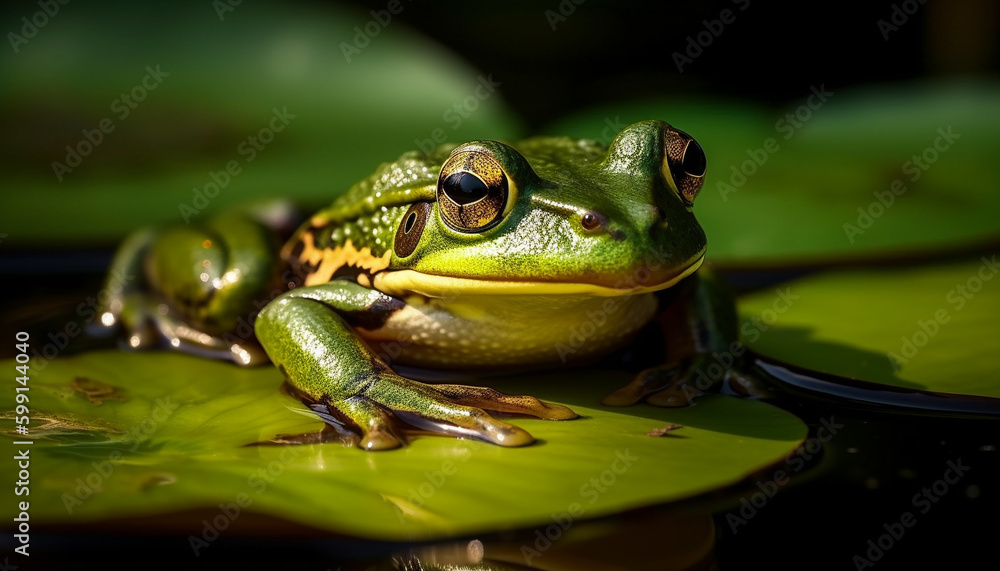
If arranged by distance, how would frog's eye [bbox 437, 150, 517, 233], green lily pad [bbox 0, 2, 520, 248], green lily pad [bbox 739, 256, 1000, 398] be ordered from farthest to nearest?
green lily pad [bbox 0, 2, 520, 248]
green lily pad [bbox 739, 256, 1000, 398]
frog's eye [bbox 437, 150, 517, 233]

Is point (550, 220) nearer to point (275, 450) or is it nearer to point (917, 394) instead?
point (275, 450)

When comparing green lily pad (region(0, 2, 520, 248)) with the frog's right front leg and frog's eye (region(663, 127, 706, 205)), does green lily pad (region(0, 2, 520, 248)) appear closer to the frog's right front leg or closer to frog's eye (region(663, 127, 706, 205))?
the frog's right front leg

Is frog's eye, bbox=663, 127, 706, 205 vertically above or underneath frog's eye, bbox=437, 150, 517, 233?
underneath

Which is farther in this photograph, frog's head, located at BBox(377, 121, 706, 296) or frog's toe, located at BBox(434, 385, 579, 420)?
frog's toe, located at BBox(434, 385, 579, 420)

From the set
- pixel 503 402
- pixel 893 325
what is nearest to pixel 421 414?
Answer: pixel 503 402

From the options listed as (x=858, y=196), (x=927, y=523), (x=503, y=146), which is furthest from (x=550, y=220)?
(x=858, y=196)

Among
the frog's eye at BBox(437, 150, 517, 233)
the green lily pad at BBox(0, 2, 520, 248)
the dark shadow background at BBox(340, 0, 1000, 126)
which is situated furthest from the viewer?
the dark shadow background at BBox(340, 0, 1000, 126)

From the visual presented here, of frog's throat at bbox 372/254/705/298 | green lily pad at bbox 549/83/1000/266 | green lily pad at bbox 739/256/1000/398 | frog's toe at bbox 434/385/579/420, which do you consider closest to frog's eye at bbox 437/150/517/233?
frog's throat at bbox 372/254/705/298
